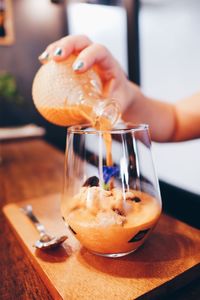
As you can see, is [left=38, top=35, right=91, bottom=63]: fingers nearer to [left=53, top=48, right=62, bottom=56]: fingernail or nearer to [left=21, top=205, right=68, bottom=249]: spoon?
[left=53, top=48, right=62, bottom=56]: fingernail

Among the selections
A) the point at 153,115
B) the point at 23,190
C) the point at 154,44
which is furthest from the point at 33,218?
the point at 154,44

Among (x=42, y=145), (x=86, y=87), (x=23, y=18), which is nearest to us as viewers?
(x=86, y=87)

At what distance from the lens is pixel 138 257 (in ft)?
1.57

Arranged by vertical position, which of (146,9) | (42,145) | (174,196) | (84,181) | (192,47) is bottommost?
(42,145)

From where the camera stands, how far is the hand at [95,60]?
0.56 metres

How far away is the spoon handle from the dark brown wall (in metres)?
2.01

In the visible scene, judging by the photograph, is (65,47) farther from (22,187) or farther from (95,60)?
(22,187)

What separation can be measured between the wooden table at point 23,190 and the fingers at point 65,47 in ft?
1.23

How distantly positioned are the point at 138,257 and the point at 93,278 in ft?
0.28

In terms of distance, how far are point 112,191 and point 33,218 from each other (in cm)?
28

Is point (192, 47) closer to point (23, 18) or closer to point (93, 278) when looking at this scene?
point (93, 278)

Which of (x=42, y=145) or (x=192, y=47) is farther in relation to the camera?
(x=42, y=145)

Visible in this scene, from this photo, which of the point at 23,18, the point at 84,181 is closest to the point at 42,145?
the point at 84,181

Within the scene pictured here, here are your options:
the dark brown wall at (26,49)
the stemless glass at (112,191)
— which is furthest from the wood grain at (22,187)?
the dark brown wall at (26,49)
